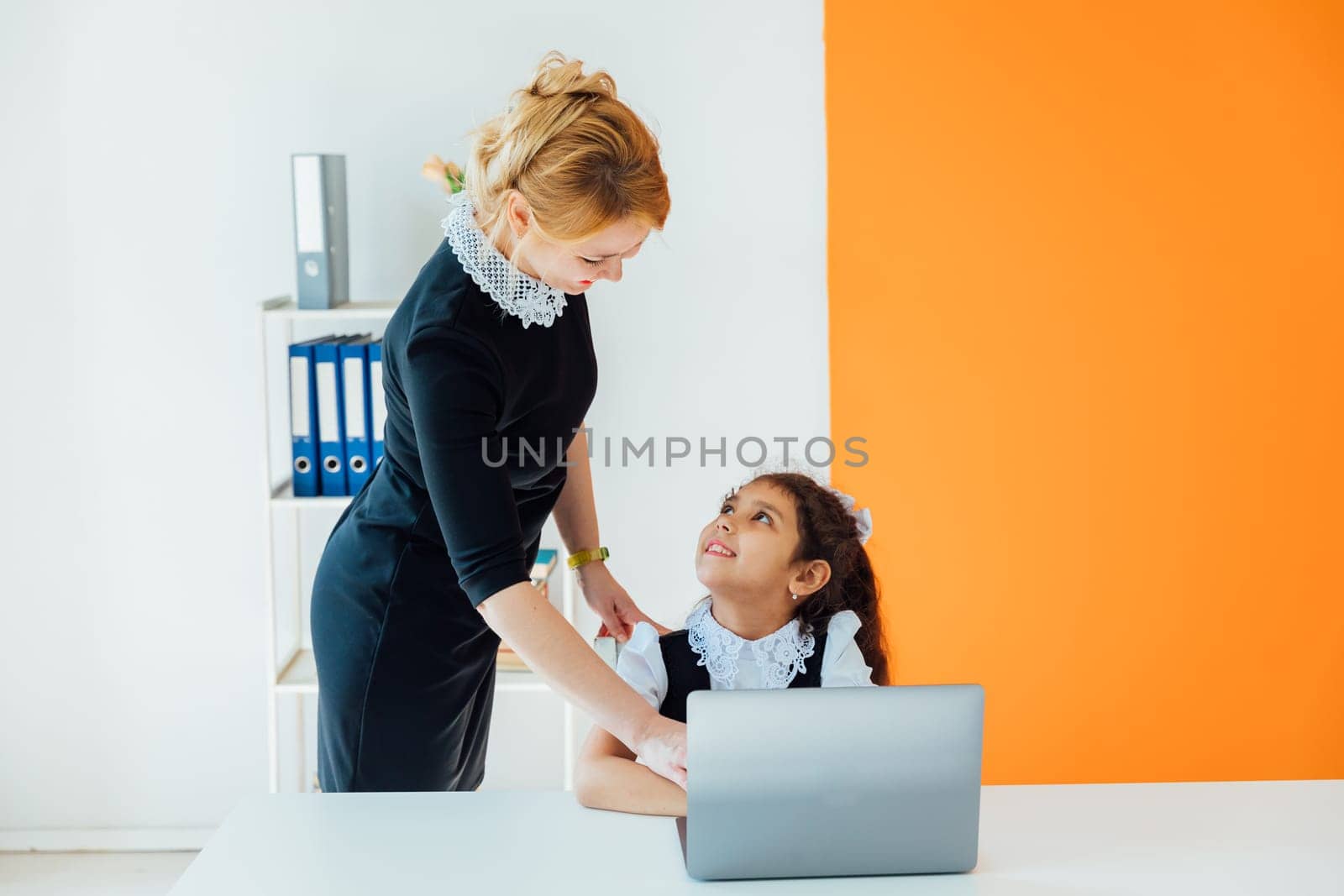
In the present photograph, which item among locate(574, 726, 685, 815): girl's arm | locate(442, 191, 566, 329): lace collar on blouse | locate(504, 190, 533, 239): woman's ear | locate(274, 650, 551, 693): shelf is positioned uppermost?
locate(504, 190, 533, 239): woman's ear

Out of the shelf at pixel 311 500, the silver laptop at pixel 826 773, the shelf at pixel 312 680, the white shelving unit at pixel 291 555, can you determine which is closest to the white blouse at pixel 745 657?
the silver laptop at pixel 826 773

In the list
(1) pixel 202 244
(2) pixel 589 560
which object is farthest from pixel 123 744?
(2) pixel 589 560

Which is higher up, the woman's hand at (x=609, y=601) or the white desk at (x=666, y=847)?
the woman's hand at (x=609, y=601)

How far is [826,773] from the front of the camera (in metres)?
1.20

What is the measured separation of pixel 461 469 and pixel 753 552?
1.90 feet

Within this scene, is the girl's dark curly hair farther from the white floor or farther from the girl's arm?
the white floor

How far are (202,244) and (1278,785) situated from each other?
8.12 ft

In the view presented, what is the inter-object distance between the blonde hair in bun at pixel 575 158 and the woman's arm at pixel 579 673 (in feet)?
1.52

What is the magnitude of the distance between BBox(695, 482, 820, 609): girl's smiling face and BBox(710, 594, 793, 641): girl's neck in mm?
13

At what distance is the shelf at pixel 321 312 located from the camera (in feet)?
8.19

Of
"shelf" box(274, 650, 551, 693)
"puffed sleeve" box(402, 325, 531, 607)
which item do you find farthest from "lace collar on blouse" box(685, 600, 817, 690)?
"shelf" box(274, 650, 551, 693)

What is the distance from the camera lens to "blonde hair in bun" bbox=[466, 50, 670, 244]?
56.4 inches

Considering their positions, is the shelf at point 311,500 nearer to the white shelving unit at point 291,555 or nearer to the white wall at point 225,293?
the white shelving unit at point 291,555

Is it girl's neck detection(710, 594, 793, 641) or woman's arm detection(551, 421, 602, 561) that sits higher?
woman's arm detection(551, 421, 602, 561)
